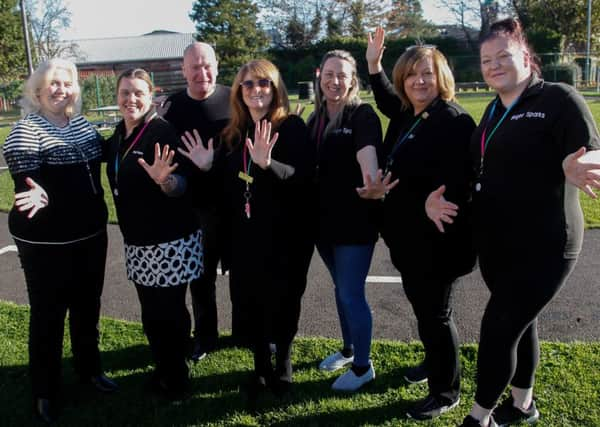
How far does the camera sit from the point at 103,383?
3648 millimetres

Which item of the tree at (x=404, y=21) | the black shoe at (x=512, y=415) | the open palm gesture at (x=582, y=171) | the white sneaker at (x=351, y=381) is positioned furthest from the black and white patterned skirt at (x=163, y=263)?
the tree at (x=404, y=21)

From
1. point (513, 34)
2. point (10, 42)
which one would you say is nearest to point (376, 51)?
point (513, 34)

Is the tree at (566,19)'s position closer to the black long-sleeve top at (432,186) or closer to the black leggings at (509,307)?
the black long-sleeve top at (432,186)

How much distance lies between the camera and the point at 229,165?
3326mm

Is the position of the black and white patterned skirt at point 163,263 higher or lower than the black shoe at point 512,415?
higher

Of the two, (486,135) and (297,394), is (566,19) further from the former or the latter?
(297,394)

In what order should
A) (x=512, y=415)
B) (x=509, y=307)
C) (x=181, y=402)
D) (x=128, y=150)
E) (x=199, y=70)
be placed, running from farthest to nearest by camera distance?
(x=199, y=70)
(x=181, y=402)
(x=128, y=150)
(x=512, y=415)
(x=509, y=307)

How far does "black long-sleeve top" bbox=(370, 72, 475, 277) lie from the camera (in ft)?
9.57

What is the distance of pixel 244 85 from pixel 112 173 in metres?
0.97

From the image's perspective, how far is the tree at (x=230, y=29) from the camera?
47.9 meters

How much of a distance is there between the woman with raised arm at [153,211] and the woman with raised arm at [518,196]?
1503 millimetres

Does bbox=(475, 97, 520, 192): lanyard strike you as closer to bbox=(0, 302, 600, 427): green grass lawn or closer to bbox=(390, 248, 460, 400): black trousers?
bbox=(390, 248, 460, 400): black trousers

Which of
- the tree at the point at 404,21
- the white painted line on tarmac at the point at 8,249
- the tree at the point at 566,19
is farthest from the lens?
the tree at the point at 404,21

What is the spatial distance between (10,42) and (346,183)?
33738mm
